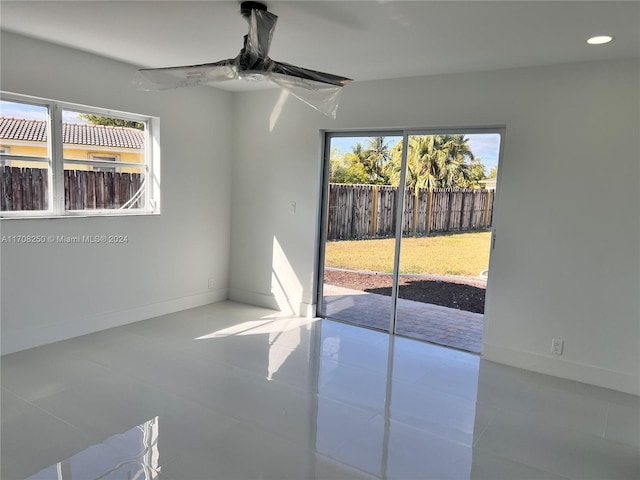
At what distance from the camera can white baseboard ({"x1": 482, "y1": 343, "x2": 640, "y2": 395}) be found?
10.8 ft

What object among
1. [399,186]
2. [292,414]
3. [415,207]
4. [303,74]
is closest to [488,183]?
[415,207]

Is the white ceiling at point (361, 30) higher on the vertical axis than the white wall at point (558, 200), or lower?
higher

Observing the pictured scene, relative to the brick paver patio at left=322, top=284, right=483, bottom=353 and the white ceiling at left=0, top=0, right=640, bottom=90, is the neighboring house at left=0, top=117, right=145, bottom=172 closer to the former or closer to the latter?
the white ceiling at left=0, top=0, right=640, bottom=90

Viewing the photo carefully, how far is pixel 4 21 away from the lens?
3004 millimetres

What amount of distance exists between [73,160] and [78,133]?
24 centimetres

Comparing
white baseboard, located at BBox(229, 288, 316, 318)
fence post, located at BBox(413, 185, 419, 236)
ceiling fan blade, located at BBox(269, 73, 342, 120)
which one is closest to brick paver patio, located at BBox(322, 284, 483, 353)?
white baseboard, located at BBox(229, 288, 316, 318)

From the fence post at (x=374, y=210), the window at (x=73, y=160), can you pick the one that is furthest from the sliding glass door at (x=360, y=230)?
the window at (x=73, y=160)

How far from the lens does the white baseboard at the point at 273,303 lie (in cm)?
485

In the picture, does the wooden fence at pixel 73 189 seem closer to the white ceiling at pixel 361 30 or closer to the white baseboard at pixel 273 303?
the white ceiling at pixel 361 30

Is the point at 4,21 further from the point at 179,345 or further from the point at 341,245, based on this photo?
the point at 341,245

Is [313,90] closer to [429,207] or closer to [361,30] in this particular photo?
[361,30]

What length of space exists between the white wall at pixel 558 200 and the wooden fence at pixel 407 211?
0.25 meters

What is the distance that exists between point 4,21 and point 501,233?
399cm

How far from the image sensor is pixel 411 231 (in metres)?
4.23
